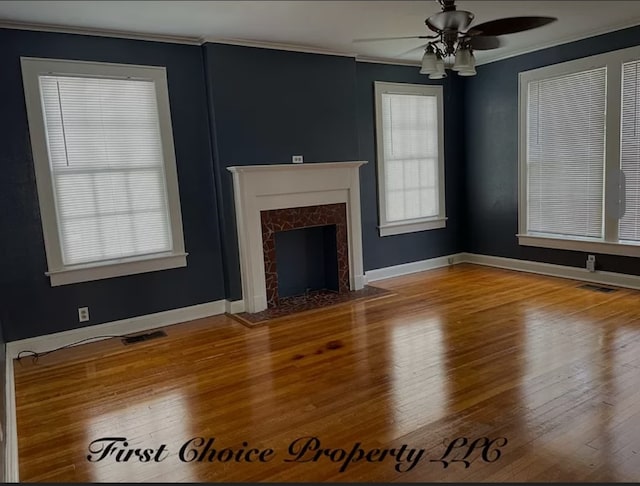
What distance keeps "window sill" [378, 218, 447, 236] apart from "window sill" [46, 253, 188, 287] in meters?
2.59

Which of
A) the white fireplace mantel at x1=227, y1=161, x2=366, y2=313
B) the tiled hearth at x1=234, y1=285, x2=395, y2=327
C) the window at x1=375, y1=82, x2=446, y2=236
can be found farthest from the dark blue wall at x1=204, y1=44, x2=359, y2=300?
the window at x1=375, y1=82, x2=446, y2=236

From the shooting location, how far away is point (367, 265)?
5949mm

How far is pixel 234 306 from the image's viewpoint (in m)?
4.77

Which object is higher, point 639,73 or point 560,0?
point 560,0

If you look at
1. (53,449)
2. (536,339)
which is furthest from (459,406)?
(53,449)

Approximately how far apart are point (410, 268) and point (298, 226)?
200 centimetres

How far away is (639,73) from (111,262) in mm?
5213

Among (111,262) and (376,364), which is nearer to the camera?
(376,364)

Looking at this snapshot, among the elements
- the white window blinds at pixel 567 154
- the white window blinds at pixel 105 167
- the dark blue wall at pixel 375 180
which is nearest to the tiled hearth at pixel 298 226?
the dark blue wall at pixel 375 180

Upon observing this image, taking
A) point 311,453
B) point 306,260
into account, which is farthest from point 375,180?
point 311,453

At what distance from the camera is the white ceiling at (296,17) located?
355 cm

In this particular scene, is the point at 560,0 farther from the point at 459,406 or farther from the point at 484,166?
the point at 459,406

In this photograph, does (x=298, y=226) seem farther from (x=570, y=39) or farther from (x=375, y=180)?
(x=570, y=39)

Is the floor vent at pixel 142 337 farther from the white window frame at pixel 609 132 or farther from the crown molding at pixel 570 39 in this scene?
the crown molding at pixel 570 39
